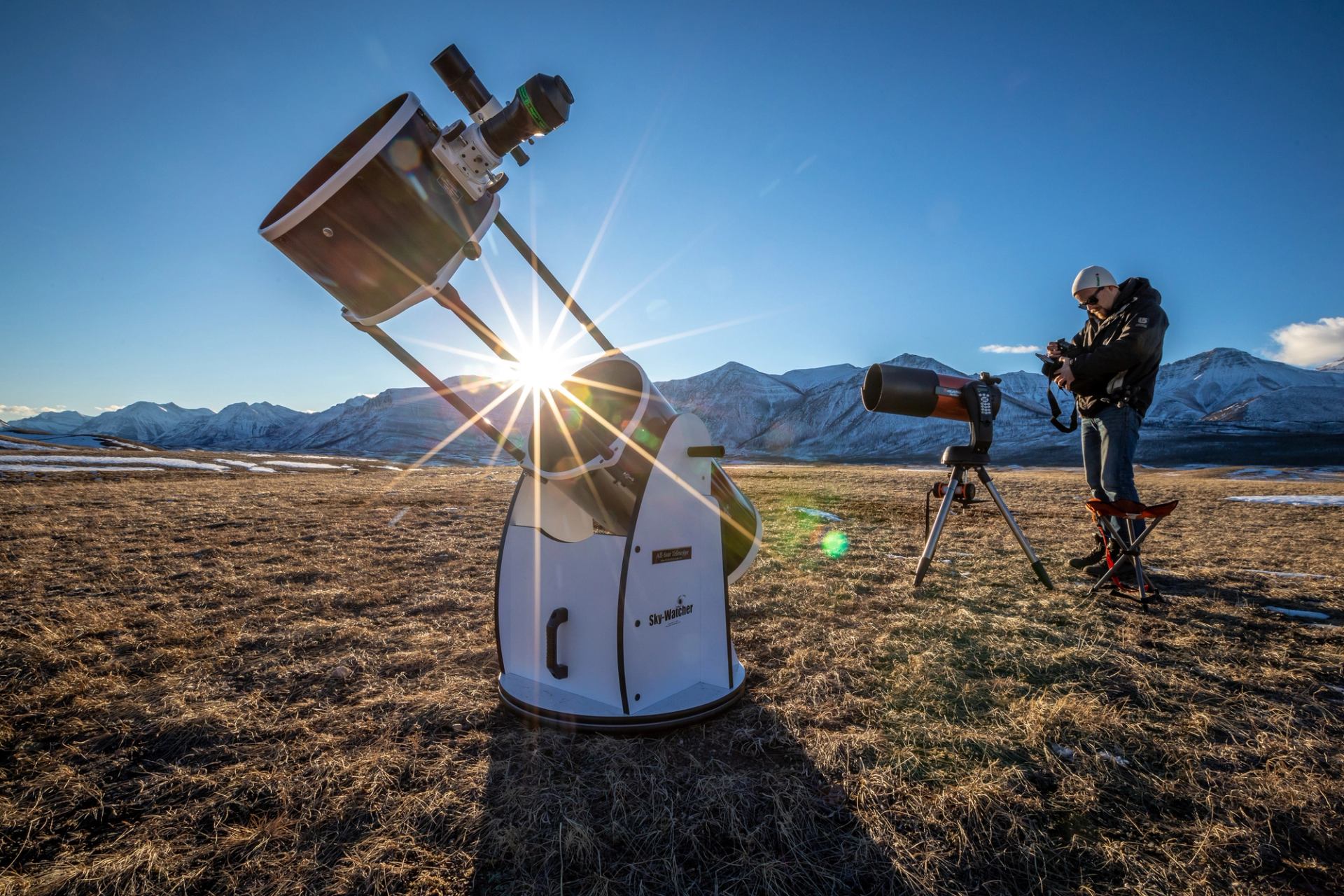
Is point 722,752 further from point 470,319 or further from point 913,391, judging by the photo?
point 913,391

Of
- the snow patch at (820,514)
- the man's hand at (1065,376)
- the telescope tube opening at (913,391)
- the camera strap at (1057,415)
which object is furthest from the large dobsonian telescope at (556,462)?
the snow patch at (820,514)

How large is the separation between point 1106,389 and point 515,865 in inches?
240

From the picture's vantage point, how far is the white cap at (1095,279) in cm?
520

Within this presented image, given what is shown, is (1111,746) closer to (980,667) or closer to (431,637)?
(980,667)

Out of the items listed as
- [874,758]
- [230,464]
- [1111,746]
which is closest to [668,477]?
[874,758]

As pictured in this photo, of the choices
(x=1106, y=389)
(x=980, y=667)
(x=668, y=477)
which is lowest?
(x=980, y=667)

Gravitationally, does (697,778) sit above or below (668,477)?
below

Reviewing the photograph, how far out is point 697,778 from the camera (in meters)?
2.29

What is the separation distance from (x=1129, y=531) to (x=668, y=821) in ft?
16.2

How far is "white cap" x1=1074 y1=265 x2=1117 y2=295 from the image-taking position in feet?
17.1

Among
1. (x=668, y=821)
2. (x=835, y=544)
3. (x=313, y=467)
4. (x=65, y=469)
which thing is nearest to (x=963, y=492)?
(x=835, y=544)

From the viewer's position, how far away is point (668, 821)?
2.03m

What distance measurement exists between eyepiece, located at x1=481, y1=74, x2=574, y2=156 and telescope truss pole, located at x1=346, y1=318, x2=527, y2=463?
99 cm

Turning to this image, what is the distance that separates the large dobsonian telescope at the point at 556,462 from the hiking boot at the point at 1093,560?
4.51m
